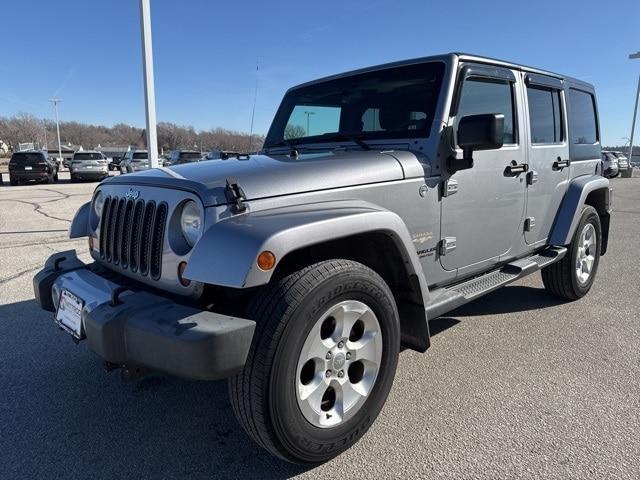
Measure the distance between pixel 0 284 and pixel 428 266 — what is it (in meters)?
4.83

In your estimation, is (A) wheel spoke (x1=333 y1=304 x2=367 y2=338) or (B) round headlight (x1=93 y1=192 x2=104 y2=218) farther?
(B) round headlight (x1=93 y1=192 x2=104 y2=218)

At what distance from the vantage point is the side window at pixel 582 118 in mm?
4645

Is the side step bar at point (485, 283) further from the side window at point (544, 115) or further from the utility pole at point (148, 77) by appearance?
the utility pole at point (148, 77)

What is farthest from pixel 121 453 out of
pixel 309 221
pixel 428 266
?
pixel 428 266

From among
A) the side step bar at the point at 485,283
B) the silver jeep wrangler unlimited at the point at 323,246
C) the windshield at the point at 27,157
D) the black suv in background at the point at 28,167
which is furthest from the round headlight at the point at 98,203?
the windshield at the point at 27,157

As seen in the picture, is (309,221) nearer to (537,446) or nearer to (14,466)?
(537,446)

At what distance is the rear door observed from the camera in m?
3.93

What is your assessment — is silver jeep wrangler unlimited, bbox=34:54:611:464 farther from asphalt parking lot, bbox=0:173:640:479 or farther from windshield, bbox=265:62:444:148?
asphalt parking lot, bbox=0:173:640:479

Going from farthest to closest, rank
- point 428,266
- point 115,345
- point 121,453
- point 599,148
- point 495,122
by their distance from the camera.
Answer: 1. point 599,148
2. point 428,266
3. point 495,122
4. point 121,453
5. point 115,345

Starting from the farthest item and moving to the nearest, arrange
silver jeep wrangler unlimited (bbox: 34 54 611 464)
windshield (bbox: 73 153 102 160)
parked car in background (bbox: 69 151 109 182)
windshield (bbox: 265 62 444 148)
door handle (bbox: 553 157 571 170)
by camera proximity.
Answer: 1. windshield (bbox: 73 153 102 160)
2. parked car in background (bbox: 69 151 109 182)
3. door handle (bbox: 553 157 571 170)
4. windshield (bbox: 265 62 444 148)
5. silver jeep wrangler unlimited (bbox: 34 54 611 464)

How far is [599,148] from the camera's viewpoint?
5273 millimetres

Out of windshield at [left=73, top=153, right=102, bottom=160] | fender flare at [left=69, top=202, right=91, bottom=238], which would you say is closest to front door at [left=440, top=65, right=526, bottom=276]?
fender flare at [left=69, top=202, right=91, bottom=238]

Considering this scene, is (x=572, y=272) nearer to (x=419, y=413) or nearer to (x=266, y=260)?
(x=419, y=413)

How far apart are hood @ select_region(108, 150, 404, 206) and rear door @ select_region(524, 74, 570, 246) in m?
1.74
